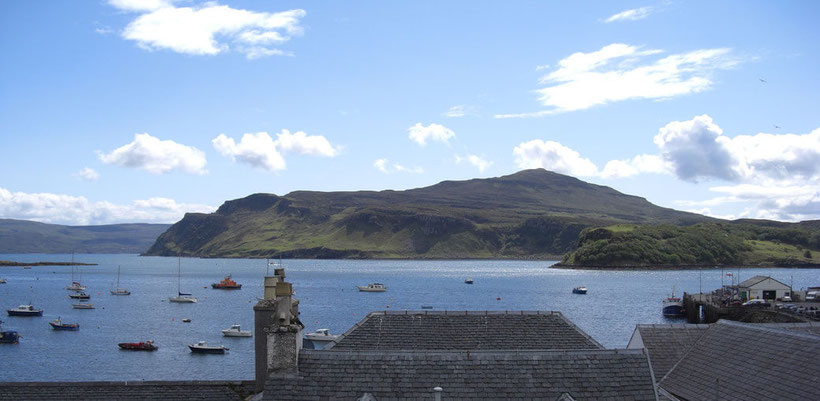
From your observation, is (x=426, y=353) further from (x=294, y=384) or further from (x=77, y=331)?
(x=77, y=331)

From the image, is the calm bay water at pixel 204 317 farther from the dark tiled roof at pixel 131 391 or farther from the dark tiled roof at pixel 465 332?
the dark tiled roof at pixel 131 391

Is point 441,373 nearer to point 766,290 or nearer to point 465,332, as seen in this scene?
point 465,332

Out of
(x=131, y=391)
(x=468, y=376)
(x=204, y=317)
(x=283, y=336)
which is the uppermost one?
(x=283, y=336)

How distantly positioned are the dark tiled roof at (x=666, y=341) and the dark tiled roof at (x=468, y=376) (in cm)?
959

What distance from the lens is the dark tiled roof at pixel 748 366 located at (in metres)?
22.3

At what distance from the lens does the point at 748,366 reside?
24.7 m

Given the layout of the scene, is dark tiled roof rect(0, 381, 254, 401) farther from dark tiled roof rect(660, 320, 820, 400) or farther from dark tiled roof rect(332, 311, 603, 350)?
dark tiled roof rect(660, 320, 820, 400)

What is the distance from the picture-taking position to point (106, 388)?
2364 cm

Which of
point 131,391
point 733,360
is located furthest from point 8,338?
point 733,360

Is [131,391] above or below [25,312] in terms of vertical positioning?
above

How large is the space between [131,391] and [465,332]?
11982mm

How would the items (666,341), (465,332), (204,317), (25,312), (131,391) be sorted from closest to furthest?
(131,391), (465,332), (666,341), (204,317), (25,312)

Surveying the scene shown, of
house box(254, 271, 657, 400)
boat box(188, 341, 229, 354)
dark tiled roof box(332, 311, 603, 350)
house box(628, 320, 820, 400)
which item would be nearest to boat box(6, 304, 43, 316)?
boat box(188, 341, 229, 354)

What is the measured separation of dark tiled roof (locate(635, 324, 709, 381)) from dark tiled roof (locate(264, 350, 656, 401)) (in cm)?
959
